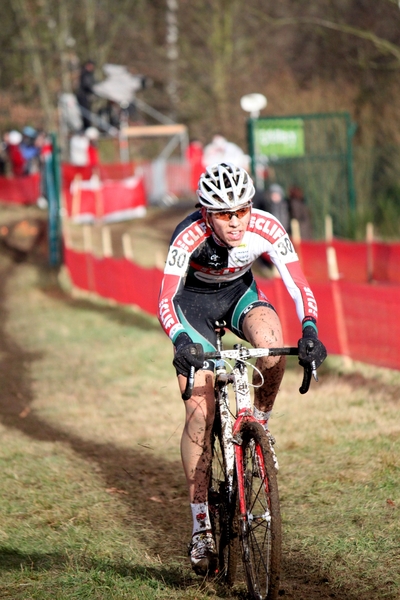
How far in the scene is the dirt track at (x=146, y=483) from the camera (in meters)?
4.82

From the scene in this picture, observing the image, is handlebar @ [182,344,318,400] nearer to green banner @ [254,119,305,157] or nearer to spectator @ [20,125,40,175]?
green banner @ [254,119,305,157]

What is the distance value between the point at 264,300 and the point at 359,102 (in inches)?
831

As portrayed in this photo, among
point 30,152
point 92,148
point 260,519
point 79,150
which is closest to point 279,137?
point 92,148

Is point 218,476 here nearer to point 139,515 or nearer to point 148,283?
point 139,515

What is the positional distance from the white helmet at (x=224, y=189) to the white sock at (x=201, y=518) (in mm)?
1618

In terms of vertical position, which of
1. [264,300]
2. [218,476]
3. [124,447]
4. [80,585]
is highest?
[264,300]

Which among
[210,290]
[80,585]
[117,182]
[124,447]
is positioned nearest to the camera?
[80,585]

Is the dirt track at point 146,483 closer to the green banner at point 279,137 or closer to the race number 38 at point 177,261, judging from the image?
the race number 38 at point 177,261

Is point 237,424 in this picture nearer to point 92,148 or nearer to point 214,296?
point 214,296

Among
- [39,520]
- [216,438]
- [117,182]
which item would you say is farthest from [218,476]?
[117,182]

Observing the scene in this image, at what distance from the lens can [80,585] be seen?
4734 millimetres

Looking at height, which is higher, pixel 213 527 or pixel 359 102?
pixel 359 102

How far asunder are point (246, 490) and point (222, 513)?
18.3 inches

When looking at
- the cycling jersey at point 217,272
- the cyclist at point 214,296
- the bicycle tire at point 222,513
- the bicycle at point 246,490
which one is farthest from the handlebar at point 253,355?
the bicycle tire at point 222,513
